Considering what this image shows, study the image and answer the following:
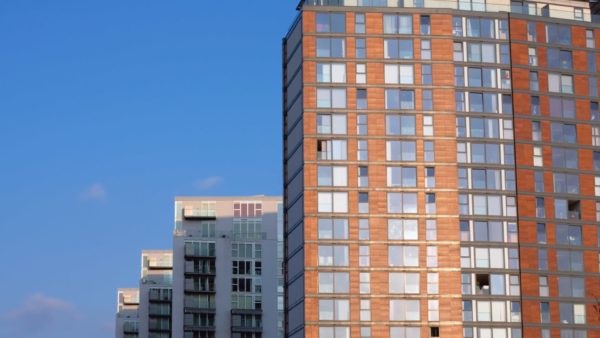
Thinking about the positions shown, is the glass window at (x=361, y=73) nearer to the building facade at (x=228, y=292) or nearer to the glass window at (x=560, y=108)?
the glass window at (x=560, y=108)

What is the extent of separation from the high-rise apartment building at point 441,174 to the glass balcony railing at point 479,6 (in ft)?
0.78

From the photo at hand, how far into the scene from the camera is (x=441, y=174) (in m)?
129

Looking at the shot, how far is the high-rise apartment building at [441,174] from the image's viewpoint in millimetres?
126250

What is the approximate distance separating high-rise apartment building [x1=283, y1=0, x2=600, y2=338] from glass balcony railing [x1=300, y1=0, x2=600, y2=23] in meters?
0.24

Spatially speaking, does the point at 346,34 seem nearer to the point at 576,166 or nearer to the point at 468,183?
the point at 468,183

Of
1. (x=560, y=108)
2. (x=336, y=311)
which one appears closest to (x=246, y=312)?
(x=336, y=311)

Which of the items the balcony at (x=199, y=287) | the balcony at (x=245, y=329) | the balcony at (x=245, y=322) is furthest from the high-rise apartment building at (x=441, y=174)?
the balcony at (x=199, y=287)

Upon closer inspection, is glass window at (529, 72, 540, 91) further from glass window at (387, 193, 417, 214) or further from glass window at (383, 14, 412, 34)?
glass window at (387, 193, 417, 214)

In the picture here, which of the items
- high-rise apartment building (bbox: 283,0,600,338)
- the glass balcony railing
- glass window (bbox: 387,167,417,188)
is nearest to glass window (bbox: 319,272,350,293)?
high-rise apartment building (bbox: 283,0,600,338)

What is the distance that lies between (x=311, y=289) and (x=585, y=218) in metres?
30.0

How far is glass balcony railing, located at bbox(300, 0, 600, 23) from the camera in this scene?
13275 centimetres

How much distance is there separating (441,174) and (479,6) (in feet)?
64.7

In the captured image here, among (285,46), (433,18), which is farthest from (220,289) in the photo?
(433,18)

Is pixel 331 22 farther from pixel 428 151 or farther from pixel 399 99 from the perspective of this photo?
pixel 428 151
